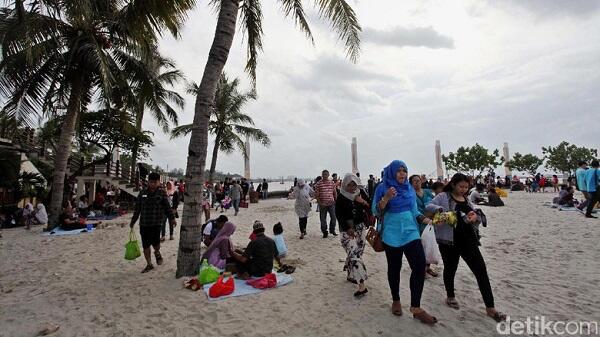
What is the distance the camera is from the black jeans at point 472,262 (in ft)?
10.7

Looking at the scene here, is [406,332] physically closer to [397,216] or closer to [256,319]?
[397,216]

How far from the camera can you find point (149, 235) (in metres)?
5.34

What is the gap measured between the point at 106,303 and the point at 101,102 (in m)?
10.1

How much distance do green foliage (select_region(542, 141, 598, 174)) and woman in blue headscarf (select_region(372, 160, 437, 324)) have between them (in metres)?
47.6

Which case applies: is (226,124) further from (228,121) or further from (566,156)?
(566,156)

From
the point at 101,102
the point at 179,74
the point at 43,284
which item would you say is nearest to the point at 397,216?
the point at 43,284

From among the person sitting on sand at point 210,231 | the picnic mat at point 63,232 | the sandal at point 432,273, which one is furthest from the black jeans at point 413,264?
the picnic mat at point 63,232

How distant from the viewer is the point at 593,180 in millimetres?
8789

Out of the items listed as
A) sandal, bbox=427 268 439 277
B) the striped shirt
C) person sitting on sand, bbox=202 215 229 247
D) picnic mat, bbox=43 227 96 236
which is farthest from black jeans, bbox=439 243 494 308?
picnic mat, bbox=43 227 96 236

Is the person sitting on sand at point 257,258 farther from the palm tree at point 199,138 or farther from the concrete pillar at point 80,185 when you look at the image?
the concrete pillar at point 80,185

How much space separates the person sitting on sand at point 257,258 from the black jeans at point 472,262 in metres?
2.57

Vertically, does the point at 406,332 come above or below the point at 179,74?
below

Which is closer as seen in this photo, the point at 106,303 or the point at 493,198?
the point at 106,303

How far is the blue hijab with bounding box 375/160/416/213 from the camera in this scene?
3.38 m
